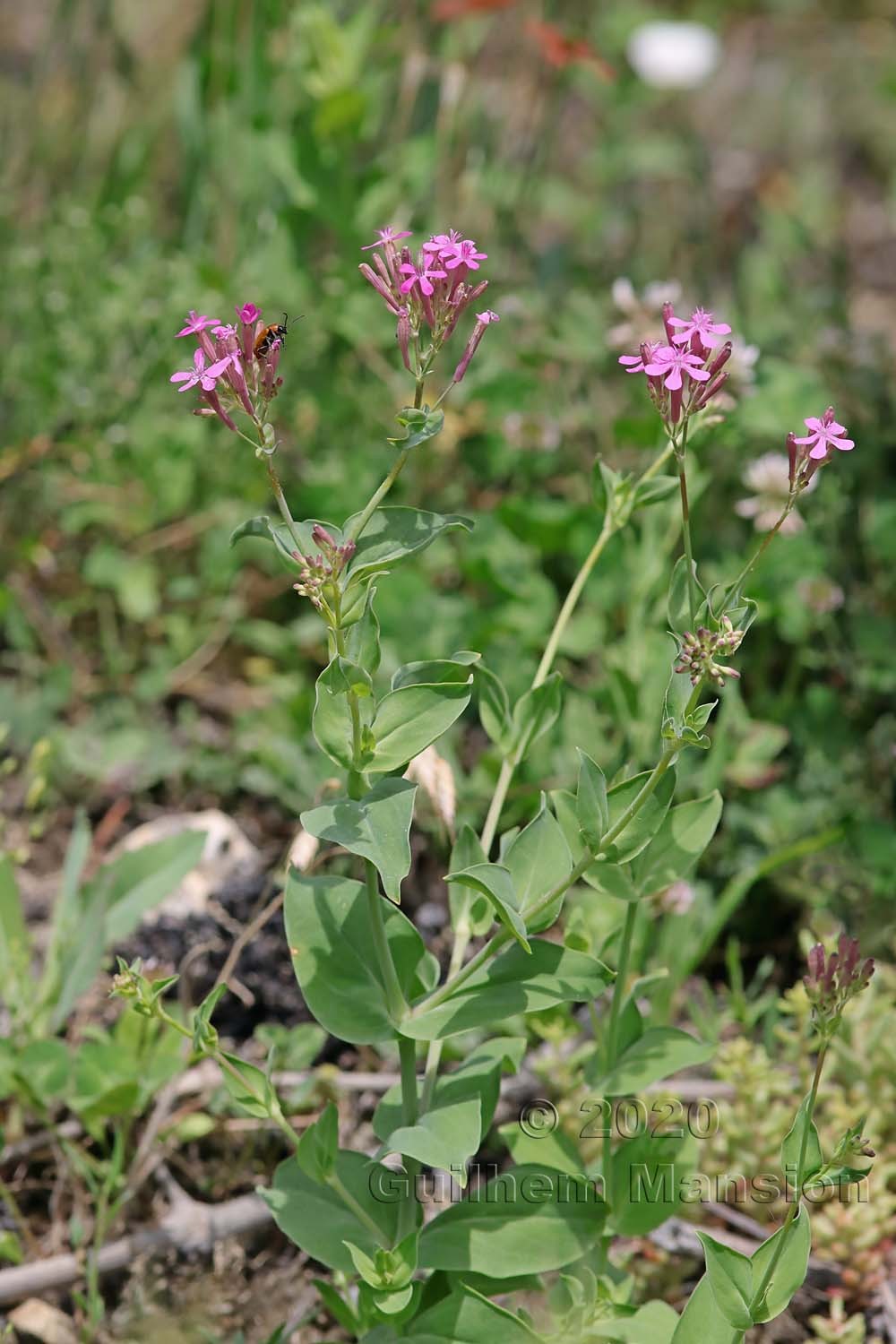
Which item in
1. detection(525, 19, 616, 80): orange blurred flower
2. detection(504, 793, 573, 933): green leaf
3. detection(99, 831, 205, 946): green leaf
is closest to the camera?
detection(504, 793, 573, 933): green leaf

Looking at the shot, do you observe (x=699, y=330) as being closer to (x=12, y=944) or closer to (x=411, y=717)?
(x=411, y=717)

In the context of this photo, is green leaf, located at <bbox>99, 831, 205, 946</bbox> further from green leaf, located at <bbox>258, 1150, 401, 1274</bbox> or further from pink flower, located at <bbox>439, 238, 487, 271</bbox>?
pink flower, located at <bbox>439, 238, 487, 271</bbox>

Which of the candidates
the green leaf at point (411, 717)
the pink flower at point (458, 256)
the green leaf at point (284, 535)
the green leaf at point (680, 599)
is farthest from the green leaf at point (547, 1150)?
the pink flower at point (458, 256)

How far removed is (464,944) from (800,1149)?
42 cm

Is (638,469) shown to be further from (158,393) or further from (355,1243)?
(355,1243)

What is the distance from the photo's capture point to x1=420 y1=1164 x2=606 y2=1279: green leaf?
4.71 ft

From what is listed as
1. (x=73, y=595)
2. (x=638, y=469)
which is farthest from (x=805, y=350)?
(x=73, y=595)

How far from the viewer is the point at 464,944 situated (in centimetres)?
156

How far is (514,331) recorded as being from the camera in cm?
333

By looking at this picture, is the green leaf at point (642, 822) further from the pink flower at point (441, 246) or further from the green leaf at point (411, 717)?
Answer: the pink flower at point (441, 246)

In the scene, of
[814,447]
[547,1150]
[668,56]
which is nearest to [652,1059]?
[547,1150]

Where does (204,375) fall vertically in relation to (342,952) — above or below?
above

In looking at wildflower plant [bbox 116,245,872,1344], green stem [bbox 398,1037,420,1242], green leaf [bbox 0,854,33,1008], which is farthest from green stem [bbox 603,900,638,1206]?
green leaf [bbox 0,854,33,1008]

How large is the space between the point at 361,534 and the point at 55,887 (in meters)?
1.33
